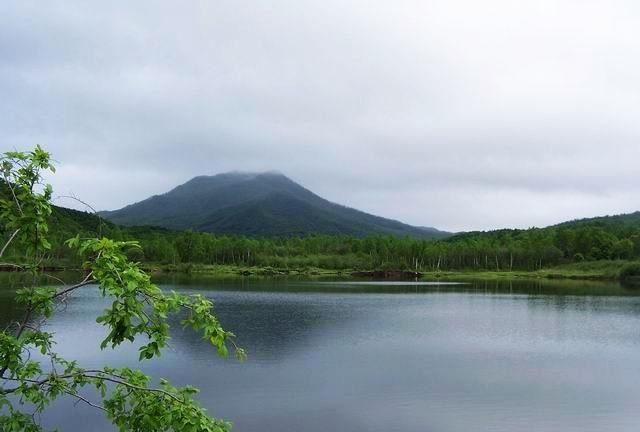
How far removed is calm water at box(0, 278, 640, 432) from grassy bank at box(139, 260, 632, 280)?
97.6m

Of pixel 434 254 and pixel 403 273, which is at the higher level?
pixel 434 254

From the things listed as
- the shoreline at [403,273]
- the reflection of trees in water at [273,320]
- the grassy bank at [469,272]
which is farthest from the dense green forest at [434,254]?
the reflection of trees in water at [273,320]

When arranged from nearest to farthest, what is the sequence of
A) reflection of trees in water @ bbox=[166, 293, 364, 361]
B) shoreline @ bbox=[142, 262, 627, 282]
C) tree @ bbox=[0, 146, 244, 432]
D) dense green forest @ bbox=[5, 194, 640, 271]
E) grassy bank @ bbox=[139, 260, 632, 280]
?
tree @ bbox=[0, 146, 244, 432] → reflection of trees in water @ bbox=[166, 293, 364, 361] → shoreline @ bbox=[142, 262, 627, 282] → grassy bank @ bbox=[139, 260, 632, 280] → dense green forest @ bbox=[5, 194, 640, 271]

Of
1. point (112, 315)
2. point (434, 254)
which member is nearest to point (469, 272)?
point (434, 254)

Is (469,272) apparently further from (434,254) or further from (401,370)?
(401,370)

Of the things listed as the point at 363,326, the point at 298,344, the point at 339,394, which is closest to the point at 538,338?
the point at 363,326

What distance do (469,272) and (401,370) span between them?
5756 inches

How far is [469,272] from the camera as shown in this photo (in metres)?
169

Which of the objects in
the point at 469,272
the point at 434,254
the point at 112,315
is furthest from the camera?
the point at 434,254

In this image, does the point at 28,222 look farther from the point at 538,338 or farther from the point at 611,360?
the point at 538,338

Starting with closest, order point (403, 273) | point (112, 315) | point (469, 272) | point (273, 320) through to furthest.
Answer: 1. point (112, 315)
2. point (273, 320)
3. point (403, 273)
4. point (469, 272)

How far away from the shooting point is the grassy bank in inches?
5881

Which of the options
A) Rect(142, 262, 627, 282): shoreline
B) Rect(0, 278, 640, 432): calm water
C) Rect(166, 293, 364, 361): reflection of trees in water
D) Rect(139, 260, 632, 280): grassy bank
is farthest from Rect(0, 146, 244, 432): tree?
Rect(139, 260, 632, 280): grassy bank

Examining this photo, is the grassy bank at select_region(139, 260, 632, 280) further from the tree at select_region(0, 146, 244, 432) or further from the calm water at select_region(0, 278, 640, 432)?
the tree at select_region(0, 146, 244, 432)
